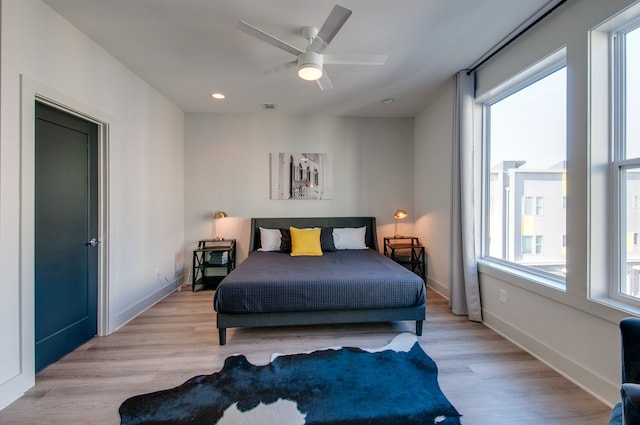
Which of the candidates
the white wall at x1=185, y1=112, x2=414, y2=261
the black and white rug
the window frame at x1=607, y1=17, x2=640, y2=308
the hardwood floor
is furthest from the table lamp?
the window frame at x1=607, y1=17, x2=640, y2=308

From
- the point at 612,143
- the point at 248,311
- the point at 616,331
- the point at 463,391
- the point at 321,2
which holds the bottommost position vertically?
the point at 463,391

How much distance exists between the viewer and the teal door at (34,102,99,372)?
2.01 meters

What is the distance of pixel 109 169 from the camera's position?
103 inches

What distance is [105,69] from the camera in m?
2.59

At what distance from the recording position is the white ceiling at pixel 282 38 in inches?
78.5

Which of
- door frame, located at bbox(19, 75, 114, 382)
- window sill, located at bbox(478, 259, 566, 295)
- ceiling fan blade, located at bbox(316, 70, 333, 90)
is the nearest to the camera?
door frame, located at bbox(19, 75, 114, 382)

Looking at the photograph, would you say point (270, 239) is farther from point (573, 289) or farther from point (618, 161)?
point (618, 161)

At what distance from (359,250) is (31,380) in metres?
3.39

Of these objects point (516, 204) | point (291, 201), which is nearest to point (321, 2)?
point (516, 204)

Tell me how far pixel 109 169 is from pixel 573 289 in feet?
13.2

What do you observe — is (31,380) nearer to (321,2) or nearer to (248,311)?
(248,311)

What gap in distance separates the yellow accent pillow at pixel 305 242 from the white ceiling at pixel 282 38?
186 centimetres

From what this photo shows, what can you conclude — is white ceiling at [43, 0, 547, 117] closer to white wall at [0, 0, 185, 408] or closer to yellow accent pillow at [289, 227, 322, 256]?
white wall at [0, 0, 185, 408]

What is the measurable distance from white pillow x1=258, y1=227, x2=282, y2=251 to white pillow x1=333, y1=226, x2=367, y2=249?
850 mm
